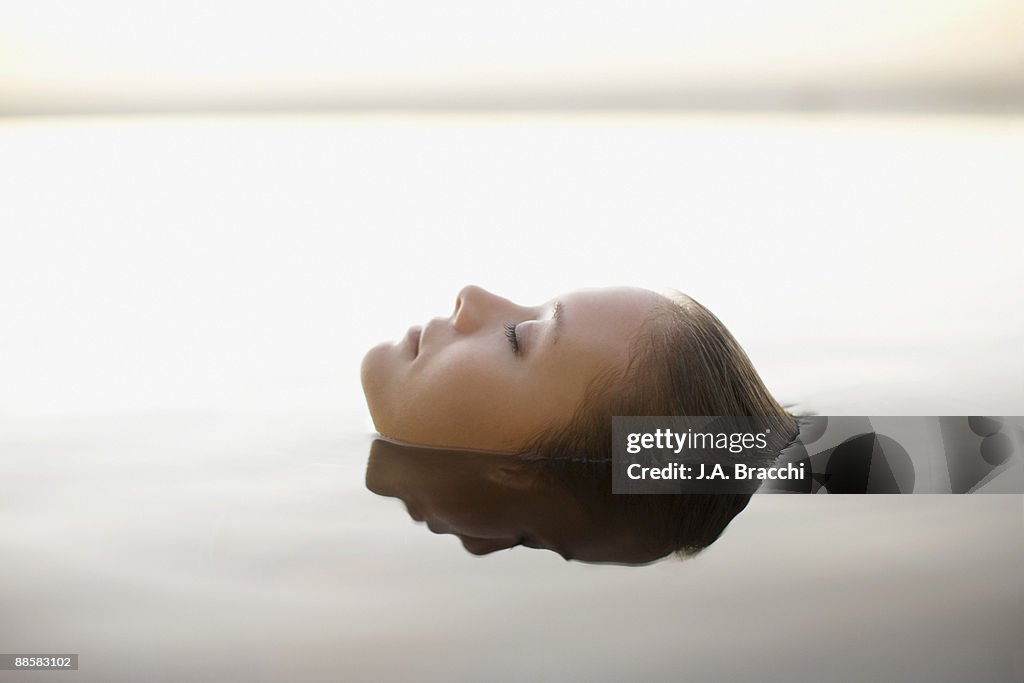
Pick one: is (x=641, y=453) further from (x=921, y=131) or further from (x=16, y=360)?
(x=921, y=131)

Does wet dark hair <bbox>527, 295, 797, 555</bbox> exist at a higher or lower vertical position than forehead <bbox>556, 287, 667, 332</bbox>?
lower

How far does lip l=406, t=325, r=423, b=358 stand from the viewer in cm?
123

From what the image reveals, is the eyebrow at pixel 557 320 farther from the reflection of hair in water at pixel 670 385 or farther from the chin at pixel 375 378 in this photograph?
the chin at pixel 375 378

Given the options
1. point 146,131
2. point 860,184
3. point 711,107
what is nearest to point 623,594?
point 860,184

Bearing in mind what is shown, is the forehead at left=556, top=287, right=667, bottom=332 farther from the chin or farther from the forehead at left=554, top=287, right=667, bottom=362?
the chin

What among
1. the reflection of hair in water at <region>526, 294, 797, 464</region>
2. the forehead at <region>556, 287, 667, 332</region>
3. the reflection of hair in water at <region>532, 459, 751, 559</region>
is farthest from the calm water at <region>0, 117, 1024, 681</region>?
the forehead at <region>556, 287, 667, 332</region>

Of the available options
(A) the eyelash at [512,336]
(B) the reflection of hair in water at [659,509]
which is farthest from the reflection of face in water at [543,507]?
(A) the eyelash at [512,336]

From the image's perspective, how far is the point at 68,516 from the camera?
38.8 inches

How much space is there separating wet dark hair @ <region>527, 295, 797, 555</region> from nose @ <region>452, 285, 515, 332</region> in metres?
0.15

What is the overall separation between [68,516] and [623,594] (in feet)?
1.68

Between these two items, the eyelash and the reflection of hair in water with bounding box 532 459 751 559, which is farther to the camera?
the eyelash

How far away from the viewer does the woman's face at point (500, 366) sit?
1.11 metres

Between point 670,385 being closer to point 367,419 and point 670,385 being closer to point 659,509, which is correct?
point 659,509

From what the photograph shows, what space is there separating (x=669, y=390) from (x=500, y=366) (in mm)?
179
